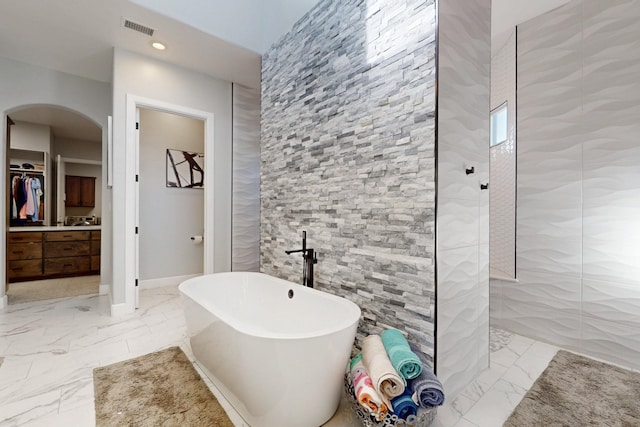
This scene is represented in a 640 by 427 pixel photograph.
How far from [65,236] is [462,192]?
6.00m

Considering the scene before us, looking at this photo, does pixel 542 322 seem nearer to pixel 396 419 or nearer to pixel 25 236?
pixel 396 419

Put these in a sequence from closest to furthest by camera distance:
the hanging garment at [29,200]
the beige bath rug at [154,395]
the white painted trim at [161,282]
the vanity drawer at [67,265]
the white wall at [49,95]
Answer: the beige bath rug at [154,395] < the white wall at [49,95] < the white painted trim at [161,282] < the vanity drawer at [67,265] < the hanging garment at [29,200]

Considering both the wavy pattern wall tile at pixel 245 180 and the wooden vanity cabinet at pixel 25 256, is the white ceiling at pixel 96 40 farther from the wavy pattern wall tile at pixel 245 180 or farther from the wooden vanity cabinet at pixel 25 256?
the wooden vanity cabinet at pixel 25 256

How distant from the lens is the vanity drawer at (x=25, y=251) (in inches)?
170

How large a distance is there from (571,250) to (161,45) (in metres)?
4.28

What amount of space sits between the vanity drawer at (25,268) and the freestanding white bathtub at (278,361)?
14.3ft

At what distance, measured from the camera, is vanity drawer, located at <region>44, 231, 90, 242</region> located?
4613 mm

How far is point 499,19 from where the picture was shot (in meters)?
2.57

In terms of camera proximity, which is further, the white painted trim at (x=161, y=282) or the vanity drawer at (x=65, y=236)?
the vanity drawer at (x=65, y=236)

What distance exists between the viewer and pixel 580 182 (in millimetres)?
2266

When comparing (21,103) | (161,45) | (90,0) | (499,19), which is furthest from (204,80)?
(499,19)

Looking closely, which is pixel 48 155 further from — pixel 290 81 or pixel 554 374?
pixel 554 374

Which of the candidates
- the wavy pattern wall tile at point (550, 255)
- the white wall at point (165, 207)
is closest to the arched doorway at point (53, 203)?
the white wall at point (165, 207)

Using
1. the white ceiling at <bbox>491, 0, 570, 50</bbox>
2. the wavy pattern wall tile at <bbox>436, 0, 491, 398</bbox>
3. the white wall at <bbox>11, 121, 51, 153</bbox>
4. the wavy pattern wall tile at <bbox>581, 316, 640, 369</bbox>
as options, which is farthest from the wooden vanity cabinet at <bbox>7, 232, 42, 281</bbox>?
the wavy pattern wall tile at <bbox>581, 316, 640, 369</bbox>
